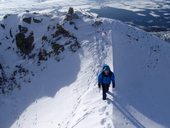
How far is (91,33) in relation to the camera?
3081cm

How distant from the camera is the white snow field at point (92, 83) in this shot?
57.9 ft

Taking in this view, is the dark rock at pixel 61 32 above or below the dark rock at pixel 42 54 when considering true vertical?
above

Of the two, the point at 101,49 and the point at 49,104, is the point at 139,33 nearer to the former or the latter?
the point at 101,49

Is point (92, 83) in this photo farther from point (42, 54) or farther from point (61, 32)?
point (61, 32)

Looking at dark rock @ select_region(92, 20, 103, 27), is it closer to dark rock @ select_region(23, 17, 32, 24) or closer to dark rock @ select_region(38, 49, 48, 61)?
dark rock @ select_region(38, 49, 48, 61)

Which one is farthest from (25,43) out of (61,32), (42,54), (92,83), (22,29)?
(92,83)

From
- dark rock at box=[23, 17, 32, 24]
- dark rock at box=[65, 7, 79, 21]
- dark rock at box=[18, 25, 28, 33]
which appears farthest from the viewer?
A: dark rock at box=[23, 17, 32, 24]

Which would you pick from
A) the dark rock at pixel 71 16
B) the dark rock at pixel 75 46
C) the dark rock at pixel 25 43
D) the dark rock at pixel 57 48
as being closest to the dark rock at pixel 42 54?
the dark rock at pixel 57 48

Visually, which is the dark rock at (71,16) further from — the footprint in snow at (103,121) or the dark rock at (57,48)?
the footprint in snow at (103,121)

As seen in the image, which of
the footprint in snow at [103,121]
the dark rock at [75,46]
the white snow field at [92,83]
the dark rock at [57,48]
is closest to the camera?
the footprint in snow at [103,121]

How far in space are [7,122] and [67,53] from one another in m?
8.21

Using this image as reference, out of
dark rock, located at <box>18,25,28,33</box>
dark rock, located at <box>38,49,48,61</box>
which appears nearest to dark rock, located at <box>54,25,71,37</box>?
dark rock, located at <box>38,49,48,61</box>

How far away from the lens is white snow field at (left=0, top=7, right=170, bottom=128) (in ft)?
57.9

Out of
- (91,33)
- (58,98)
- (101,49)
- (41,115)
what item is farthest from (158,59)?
(41,115)
